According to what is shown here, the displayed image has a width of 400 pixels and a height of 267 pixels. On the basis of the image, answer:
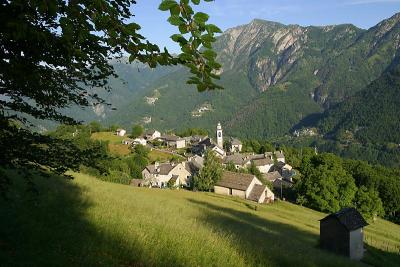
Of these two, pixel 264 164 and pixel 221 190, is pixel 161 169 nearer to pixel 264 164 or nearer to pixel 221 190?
pixel 221 190

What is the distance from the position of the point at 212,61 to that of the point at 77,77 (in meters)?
6.89

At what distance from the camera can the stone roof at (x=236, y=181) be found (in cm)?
8144

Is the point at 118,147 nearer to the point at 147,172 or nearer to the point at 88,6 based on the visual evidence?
the point at 147,172

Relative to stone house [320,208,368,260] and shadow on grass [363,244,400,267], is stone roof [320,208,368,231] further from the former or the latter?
shadow on grass [363,244,400,267]

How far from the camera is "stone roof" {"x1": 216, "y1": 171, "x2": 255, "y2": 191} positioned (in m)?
81.4

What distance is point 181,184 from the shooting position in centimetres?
9588

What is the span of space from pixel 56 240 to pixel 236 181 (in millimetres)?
72851

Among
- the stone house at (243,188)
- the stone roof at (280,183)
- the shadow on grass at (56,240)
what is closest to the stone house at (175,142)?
the stone roof at (280,183)

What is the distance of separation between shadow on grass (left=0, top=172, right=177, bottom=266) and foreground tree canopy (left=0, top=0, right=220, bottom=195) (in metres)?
2.09

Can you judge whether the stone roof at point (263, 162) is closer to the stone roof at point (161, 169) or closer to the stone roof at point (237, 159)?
the stone roof at point (237, 159)

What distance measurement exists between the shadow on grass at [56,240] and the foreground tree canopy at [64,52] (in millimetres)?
2086

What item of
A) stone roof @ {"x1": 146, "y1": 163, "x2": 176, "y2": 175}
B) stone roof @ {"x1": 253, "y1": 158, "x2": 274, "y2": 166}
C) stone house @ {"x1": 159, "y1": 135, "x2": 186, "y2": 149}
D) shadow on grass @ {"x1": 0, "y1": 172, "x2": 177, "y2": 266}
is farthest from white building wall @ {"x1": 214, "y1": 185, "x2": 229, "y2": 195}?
shadow on grass @ {"x1": 0, "y1": 172, "x2": 177, "y2": 266}

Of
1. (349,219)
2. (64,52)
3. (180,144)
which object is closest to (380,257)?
(349,219)

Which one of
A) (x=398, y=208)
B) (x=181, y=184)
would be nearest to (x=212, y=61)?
(x=181, y=184)
